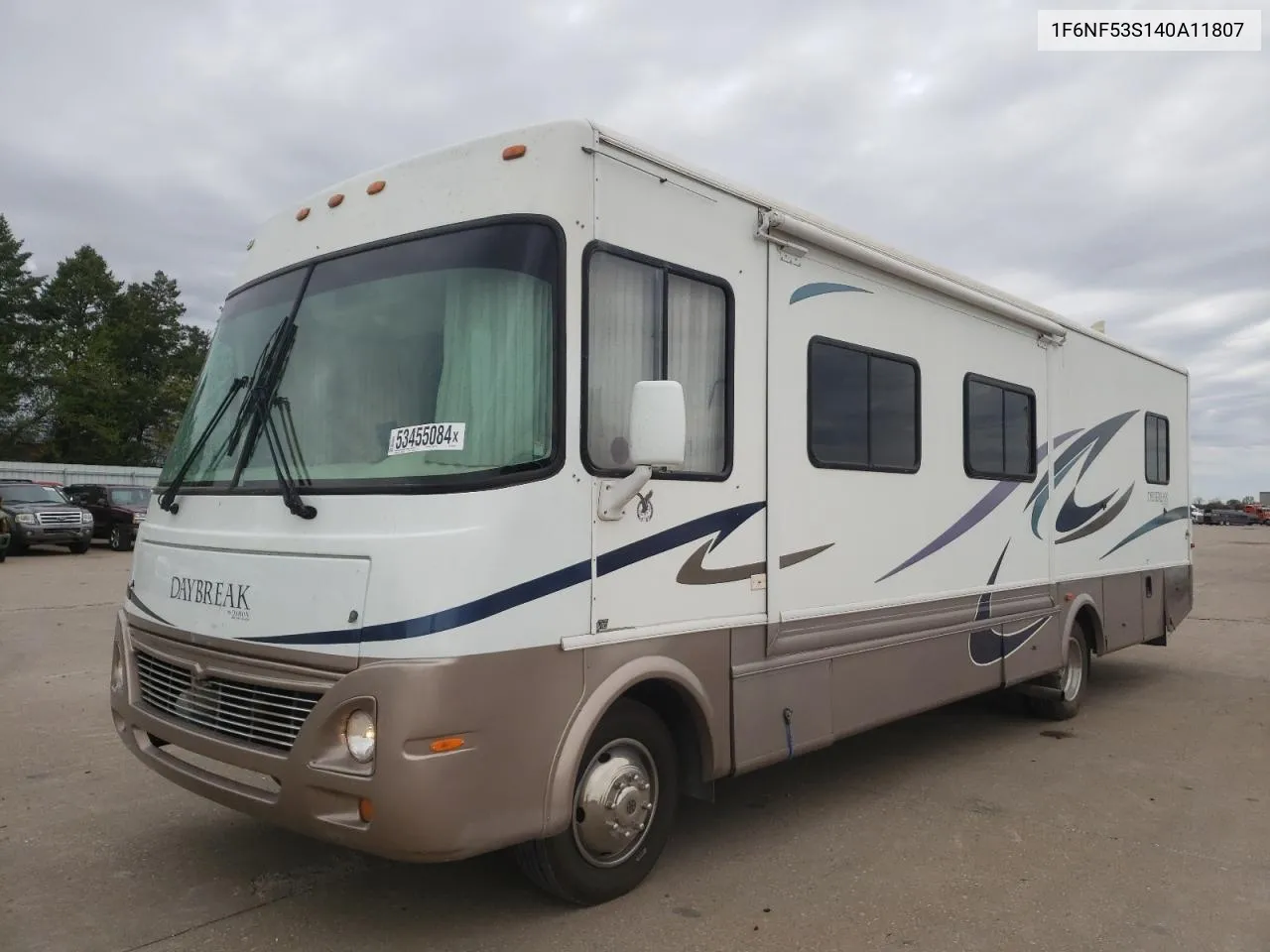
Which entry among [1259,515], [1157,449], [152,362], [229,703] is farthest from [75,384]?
[1259,515]

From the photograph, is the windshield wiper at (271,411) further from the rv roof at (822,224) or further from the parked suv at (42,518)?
the parked suv at (42,518)

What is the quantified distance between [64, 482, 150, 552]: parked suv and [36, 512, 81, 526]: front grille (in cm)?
128

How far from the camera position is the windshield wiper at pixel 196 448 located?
175 inches

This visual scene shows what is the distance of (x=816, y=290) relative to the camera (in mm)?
5285

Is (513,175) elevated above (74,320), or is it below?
below

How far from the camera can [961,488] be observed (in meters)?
6.40

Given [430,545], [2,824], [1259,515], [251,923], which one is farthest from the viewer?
[1259,515]

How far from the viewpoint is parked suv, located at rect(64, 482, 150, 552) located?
23.5m

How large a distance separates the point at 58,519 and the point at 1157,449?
824 inches

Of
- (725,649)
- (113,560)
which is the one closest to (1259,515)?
(113,560)

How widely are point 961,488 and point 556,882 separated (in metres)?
3.69

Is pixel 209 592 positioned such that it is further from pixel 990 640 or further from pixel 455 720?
pixel 990 640

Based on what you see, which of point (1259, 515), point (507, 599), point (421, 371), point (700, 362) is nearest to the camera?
point (507, 599)

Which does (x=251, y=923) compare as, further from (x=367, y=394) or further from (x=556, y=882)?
(x=367, y=394)
